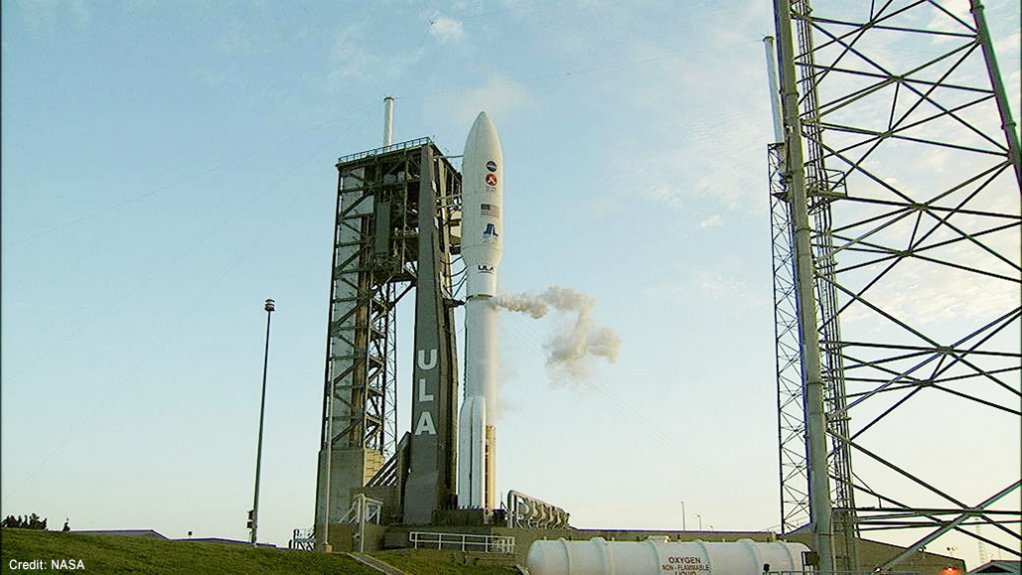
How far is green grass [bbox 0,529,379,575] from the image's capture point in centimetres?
2589

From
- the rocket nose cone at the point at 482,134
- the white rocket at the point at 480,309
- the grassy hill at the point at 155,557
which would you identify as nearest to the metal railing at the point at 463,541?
the white rocket at the point at 480,309

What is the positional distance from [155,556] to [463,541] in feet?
60.1

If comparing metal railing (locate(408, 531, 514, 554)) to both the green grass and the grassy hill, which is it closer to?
the grassy hill

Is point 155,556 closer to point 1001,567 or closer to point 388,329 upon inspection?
point 1001,567

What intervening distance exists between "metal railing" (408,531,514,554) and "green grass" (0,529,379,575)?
1066cm

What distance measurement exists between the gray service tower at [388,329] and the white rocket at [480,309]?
2.93 m

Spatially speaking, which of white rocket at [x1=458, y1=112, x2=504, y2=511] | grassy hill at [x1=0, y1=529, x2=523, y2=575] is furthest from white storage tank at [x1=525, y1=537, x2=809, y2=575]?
white rocket at [x1=458, y1=112, x2=504, y2=511]

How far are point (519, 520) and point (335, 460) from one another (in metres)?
16.0

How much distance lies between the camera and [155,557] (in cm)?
2923

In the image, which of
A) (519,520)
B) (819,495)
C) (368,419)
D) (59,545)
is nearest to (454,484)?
(519,520)

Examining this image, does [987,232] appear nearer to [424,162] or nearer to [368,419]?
[424,162]

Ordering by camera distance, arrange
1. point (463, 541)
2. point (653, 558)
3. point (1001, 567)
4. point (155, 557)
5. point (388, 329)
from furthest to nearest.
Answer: point (388, 329), point (463, 541), point (653, 558), point (155, 557), point (1001, 567)

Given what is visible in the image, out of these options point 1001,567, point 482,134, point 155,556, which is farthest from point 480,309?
point 1001,567

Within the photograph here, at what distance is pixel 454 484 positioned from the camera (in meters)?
53.7
